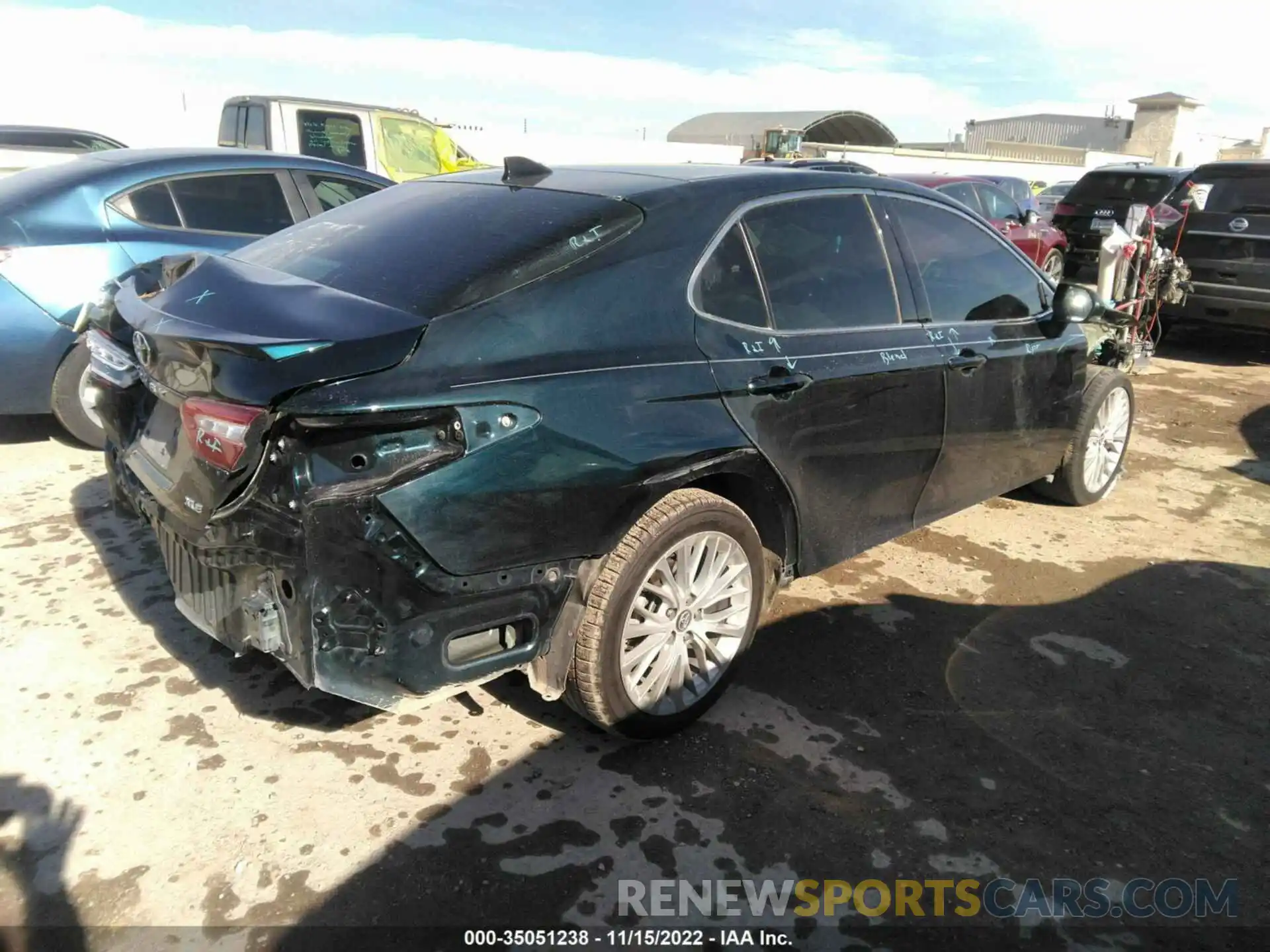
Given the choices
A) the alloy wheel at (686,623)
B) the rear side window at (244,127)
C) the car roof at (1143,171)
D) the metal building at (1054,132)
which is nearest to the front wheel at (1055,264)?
the car roof at (1143,171)

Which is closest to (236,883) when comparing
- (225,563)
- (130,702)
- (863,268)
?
(225,563)

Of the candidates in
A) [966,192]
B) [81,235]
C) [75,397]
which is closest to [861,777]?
[75,397]

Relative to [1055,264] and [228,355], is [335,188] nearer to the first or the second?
[228,355]

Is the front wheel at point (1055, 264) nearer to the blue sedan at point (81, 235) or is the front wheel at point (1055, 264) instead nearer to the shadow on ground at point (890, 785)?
the shadow on ground at point (890, 785)

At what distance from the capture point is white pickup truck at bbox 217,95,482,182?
1018 centimetres

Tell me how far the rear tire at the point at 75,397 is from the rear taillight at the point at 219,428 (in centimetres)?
293

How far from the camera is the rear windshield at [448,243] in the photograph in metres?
2.47

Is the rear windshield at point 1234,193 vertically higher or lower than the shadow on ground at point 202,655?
higher

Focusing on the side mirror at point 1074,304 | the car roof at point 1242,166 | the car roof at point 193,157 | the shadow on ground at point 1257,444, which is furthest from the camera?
the car roof at point 1242,166

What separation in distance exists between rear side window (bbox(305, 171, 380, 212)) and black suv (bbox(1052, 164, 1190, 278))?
390 inches

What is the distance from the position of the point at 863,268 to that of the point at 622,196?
1036mm

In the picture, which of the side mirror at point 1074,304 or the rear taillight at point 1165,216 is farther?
the rear taillight at point 1165,216

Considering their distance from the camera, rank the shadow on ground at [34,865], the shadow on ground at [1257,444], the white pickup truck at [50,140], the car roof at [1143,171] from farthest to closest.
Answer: the car roof at [1143,171] < the white pickup truck at [50,140] < the shadow on ground at [1257,444] < the shadow on ground at [34,865]

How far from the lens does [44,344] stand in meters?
4.71
